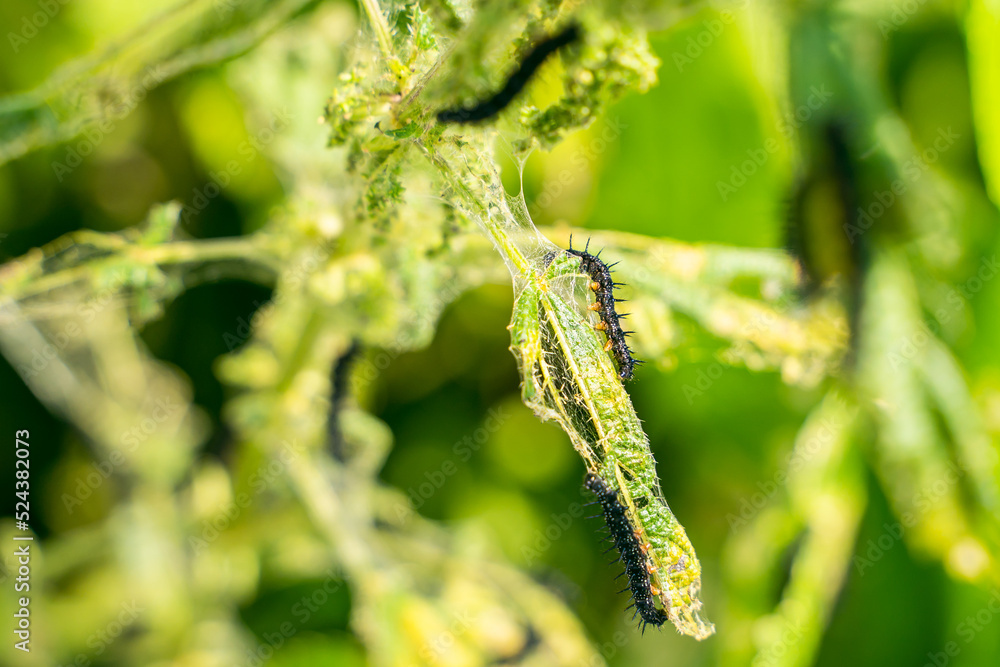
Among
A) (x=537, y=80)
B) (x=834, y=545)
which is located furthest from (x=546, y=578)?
(x=537, y=80)

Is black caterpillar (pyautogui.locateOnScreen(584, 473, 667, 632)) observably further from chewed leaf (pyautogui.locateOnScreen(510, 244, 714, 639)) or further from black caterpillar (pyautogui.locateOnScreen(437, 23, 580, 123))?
black caterpillar (pyautogui.locateOnScreen(437, 23, 580, 123))

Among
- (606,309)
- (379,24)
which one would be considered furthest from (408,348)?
(379,24)

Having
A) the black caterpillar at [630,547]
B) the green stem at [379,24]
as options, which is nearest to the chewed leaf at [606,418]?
the black caterpillar at [630,547]

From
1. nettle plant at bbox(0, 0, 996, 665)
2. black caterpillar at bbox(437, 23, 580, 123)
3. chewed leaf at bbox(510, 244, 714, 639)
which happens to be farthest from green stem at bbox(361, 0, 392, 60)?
chewed leaf at bbox(510, 244, 714, 639)

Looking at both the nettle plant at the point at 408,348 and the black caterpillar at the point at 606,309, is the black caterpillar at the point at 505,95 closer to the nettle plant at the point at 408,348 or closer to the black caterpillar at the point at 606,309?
the nettle plant at the point at 408,348

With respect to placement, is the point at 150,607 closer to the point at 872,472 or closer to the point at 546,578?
the point at 546,578

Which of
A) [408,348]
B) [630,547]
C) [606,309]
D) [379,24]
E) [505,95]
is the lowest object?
[408,348]

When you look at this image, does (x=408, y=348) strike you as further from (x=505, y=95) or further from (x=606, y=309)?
(x=505, y=95)
